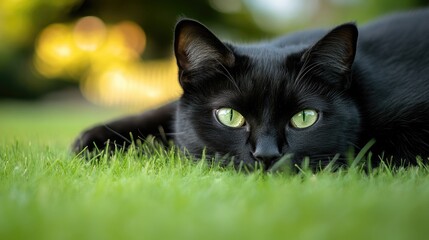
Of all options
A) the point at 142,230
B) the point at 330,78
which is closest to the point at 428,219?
the point at 142,230

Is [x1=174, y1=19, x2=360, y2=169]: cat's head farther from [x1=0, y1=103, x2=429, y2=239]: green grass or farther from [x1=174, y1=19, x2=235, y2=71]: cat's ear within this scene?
[x1=0, y1=103, x2=429, y2=239]: green grass

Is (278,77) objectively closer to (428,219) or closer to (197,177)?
(197,177)

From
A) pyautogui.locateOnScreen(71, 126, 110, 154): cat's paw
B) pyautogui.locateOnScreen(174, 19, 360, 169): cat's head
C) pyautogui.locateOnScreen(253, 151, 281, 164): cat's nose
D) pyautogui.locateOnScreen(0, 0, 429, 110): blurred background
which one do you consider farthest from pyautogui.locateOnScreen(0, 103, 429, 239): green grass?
pyautogui.locateOnScreen(0, 0, 429, 110): blurred background

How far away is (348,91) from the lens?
2.04 m

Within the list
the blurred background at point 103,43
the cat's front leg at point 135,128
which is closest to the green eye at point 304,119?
the cat's front leg at point 135,128

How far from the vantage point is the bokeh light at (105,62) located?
34.3 feet

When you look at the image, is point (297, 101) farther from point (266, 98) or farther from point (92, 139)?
point (92, 139)

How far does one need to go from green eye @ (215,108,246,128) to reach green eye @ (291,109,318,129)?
187mm

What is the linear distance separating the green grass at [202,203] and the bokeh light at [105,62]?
867 centimetres

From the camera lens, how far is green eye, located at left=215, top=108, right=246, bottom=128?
6.05ft

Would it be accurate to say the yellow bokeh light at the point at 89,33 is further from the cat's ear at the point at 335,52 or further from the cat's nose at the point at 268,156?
the cat's nose at the point at 268,156

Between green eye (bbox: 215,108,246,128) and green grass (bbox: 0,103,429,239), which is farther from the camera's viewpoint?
green eye (bbox: 215,108,246,128)

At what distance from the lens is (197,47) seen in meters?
1.98

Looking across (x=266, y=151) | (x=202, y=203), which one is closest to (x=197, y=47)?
(x=266, y=151)
